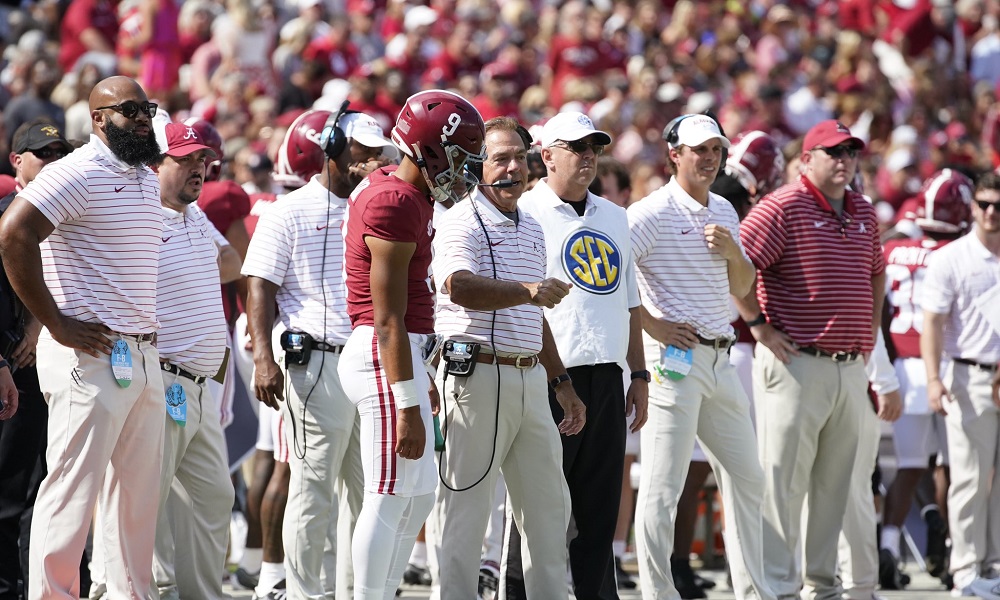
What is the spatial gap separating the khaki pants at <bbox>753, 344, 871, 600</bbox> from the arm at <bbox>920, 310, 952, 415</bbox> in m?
1.16

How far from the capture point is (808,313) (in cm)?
729

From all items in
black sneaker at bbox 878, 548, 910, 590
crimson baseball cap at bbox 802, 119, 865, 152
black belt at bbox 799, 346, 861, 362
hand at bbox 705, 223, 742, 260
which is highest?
crimson baseball cap at bbox 802, 119, 865, 152

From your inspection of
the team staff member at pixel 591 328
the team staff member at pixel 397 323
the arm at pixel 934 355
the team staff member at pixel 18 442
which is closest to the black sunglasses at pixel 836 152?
the team staff member at pixel 591 328

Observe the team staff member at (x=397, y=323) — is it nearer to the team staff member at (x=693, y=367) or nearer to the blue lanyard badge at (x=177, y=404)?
the blue lanyard badge at (x=177, y=404)

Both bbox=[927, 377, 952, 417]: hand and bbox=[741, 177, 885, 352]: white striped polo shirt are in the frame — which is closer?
bbox=[741, 177, 885, 352]: white striped polo shirt

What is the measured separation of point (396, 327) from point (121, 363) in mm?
1192

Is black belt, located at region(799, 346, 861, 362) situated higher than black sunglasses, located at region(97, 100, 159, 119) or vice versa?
black sunglasses, located at region(97, 100, 159, 119)

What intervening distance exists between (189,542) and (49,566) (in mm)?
1222

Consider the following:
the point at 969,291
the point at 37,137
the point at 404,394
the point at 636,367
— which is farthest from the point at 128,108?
the point at 969,291

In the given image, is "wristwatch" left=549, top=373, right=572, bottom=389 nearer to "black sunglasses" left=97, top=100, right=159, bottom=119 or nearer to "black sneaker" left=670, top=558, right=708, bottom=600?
"black sunglasses" left=97, top=100, right=159, bottom=119

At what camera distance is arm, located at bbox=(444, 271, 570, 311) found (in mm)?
5156

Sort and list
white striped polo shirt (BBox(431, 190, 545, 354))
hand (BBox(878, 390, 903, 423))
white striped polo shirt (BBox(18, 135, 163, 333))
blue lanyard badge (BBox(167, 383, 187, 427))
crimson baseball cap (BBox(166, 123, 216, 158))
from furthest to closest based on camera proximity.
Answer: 1. hand (BBox(878, 390, 903, 423))
2. crimson baseball cap (BBox(166, 123, 216, 158))
3. blue lanyard badge (BBox(167, 383, 187, 427))
4. white striped polo shirt (BBox(431, 190, 545, 354))
5. white striped polo shirt (BBox(18, 135, 163, 333))

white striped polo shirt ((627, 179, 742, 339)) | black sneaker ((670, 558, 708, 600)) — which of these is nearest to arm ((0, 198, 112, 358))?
white striped polo shirt ((627, 179, 742, 339))

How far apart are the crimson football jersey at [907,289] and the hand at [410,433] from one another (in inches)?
197
